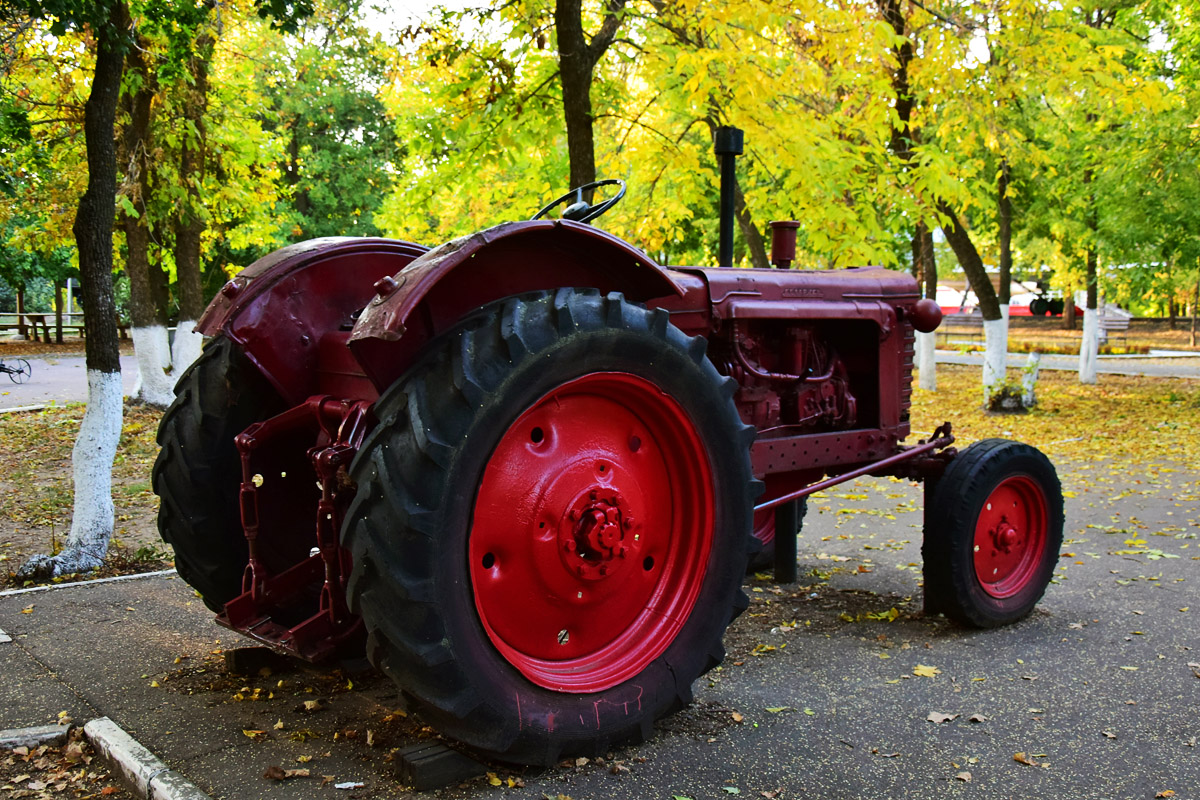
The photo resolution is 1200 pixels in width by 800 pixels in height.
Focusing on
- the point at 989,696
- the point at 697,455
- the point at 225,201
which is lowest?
the point at 989,696

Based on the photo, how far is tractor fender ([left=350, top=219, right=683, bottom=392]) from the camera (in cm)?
294

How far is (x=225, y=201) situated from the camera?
15000mm

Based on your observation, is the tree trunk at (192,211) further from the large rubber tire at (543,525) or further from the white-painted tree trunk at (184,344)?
the large rubber tire at (543,525)

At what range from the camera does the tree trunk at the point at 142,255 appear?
41.2 ft

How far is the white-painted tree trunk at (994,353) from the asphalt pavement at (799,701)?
31.8ft

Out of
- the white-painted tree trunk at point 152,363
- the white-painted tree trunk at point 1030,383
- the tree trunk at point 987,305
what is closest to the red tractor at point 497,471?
the tree trunk at point 987,305

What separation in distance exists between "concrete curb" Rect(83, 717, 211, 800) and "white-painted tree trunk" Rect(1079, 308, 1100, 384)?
18.9 m

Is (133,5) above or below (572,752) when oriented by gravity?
above

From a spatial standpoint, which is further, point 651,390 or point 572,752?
point 651,390

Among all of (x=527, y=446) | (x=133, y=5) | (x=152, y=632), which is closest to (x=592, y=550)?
(x=527, y=446)

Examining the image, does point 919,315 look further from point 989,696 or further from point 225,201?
point 225,201

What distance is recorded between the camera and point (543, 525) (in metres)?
3.31

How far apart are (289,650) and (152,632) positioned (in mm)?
1818

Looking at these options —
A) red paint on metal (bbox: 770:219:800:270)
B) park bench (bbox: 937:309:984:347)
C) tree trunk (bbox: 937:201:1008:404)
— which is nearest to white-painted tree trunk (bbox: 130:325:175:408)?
tree trunk (bbox: 937:201:1008:404)
